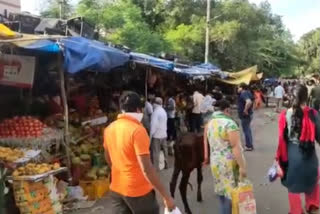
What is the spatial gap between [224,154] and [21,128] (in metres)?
3.72

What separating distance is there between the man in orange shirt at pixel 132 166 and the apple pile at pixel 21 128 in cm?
355

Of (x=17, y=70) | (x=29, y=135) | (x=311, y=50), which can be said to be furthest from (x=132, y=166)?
(x=311, y=50)

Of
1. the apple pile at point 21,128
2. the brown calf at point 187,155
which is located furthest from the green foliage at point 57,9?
the brown calf at point 187,155

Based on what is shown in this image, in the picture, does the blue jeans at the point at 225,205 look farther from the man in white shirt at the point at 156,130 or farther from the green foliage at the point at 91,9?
the green foliage at the point at 91,9

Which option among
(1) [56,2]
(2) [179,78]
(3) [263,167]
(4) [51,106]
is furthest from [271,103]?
(4) [51,106]

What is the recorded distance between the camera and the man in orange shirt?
403cm

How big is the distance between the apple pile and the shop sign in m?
0.64

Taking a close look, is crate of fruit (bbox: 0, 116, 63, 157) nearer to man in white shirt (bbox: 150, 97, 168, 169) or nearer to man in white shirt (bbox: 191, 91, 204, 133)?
man in white shirt (bbox: 150, 97, 168, 169)

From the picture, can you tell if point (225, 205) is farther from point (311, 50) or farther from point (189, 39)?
point (311, 50)

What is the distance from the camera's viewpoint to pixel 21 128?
7594 millimetres

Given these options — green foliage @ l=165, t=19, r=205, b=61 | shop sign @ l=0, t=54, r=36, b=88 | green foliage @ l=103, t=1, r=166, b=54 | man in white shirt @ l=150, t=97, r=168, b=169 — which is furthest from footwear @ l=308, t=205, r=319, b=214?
green foliage @ l=165, t=19, r=205, b=61

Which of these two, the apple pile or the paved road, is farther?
the apple pile

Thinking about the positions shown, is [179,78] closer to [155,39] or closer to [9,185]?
[155,39]

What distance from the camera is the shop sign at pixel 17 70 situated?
25.4 ft
